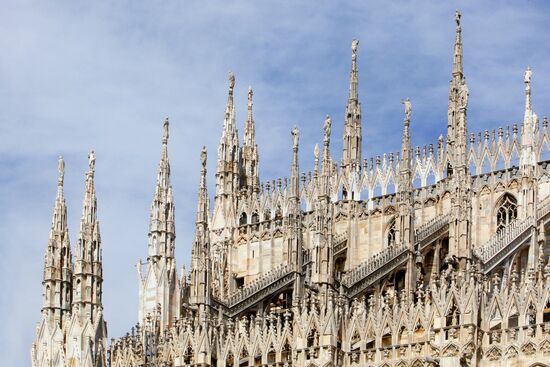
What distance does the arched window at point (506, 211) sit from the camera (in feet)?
181

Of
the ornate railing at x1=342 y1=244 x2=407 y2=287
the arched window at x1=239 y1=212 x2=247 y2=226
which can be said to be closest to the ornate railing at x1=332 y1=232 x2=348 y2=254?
the ornate railing at x1=342 y1=244 x2=407 y2=287

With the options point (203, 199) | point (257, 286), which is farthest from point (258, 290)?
point (203, 199)

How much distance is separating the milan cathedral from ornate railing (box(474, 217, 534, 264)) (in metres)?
0.07

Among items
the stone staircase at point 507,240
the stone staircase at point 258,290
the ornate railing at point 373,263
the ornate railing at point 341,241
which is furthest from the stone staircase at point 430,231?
the stone staircase at point 258,290

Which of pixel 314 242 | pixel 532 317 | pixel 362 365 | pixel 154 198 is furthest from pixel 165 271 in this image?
pixel 532 317

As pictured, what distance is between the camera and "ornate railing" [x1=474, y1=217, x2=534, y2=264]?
49.6 metres

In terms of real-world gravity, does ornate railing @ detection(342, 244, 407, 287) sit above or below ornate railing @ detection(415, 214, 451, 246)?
below

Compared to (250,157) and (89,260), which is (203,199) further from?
(250,157)

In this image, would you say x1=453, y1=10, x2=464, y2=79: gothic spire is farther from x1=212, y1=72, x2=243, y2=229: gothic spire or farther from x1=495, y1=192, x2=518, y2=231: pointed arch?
x1=212, y1=72, x2=243, y2=229: gothic spire

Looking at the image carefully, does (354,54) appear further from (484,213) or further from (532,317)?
(532,317)

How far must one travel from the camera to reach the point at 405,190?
5388 cm

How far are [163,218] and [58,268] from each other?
445cm

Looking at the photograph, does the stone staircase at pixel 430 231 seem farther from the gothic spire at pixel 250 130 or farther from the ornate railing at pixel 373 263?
the gothic spire at pixel 250 130

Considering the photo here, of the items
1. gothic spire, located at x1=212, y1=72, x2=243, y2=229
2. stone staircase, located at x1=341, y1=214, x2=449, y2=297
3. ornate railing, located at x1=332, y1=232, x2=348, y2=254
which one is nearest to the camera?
stone staircase, located at x1=341, y1=214, x2=449, y2=297
